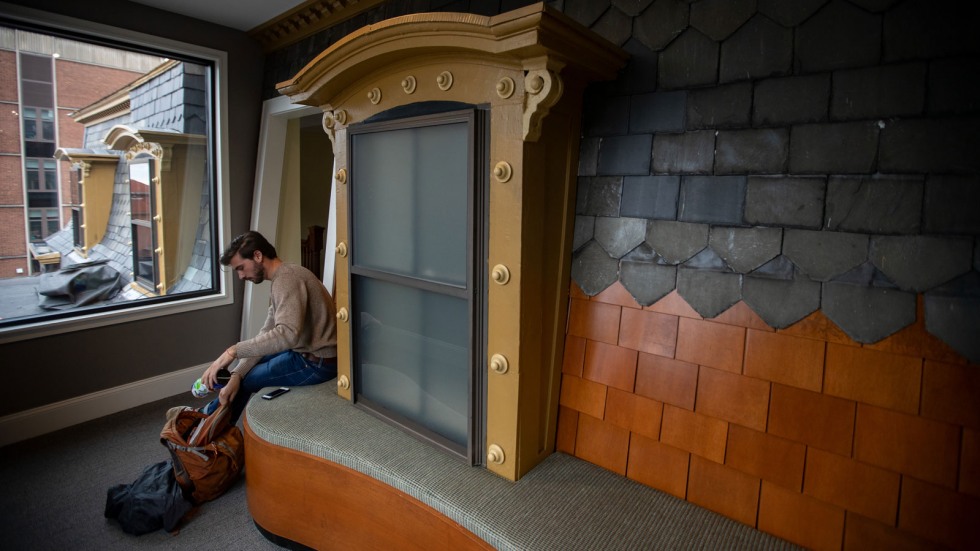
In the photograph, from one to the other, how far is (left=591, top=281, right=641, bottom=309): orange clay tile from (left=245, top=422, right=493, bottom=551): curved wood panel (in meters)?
0.79

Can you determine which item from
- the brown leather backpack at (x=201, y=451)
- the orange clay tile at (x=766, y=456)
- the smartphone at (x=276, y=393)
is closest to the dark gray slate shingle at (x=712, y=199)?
the orange clay tile at (x=766, y=456)

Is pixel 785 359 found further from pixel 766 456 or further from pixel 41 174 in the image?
pixel 41 174

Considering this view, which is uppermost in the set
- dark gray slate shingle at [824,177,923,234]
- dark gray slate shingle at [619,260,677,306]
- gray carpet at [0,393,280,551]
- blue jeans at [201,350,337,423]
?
dark gray slate shingle at [824,177,923,234]

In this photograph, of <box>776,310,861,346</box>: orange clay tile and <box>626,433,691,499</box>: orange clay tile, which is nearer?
<box>776,310,861,346</box>: orange clay tile

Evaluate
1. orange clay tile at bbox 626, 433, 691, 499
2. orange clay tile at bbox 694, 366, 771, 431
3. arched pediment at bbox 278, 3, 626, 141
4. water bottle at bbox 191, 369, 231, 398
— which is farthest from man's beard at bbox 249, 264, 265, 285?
orange clay tile at bbox 694, 366, 771, 431

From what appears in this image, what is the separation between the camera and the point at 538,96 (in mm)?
1313

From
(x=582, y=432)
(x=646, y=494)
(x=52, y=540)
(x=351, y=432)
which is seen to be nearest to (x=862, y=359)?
(x=646, y=494)

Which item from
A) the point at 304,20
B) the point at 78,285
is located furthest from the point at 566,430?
the point at 78,285

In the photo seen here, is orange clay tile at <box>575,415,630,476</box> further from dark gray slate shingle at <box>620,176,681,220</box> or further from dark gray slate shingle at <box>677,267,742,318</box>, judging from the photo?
dark gray slate shingle at <box>620,176,681,220</box>

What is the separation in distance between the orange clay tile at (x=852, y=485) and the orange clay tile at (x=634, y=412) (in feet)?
1.27

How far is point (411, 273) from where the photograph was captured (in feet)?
5.87

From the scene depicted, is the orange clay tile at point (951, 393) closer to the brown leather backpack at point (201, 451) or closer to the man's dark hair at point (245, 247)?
the man's dark hair at point (245, 247)

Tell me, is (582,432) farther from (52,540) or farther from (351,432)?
(52,540)

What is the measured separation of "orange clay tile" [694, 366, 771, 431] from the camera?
130 centimetres
